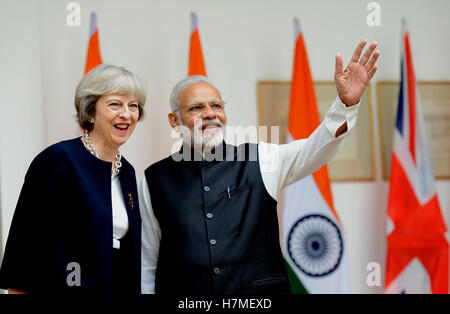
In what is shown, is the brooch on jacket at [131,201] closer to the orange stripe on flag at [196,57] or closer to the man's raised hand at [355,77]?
the man's raised hand at [355,77]

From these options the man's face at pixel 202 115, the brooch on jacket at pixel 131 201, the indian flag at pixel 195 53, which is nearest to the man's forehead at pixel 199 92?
the man's face at pixel 202 115

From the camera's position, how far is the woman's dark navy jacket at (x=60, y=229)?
5.68ft

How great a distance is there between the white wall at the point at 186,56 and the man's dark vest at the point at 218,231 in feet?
4.39

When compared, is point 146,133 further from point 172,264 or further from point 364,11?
point 364,11

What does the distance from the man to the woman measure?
0.61 feet

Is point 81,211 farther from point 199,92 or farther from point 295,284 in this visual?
point 295,284

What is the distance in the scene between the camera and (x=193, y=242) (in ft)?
6.23

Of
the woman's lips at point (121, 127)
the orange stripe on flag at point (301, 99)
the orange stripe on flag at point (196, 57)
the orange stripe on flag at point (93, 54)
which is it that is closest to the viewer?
the woman's lips at point (121, 127)

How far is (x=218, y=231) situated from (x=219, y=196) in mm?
142

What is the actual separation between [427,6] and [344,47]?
0.76 meters

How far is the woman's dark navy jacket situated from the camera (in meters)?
1.73

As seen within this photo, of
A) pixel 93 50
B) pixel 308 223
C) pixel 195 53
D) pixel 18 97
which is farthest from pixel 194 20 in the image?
pixel 308 223
